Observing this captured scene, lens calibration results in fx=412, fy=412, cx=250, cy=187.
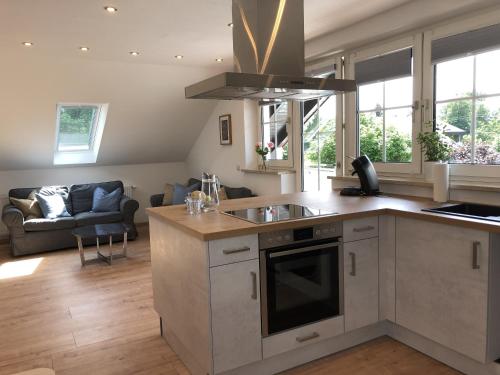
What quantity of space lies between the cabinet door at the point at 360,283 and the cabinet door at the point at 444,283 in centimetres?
15

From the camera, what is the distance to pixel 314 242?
8.01 ft

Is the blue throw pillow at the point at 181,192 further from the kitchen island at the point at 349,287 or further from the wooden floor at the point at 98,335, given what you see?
the kitchen island at the point at 349,287

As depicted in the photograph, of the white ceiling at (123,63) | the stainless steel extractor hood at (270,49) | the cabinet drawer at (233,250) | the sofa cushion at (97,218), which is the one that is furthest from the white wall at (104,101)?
the cabinet drawer at (233,250)

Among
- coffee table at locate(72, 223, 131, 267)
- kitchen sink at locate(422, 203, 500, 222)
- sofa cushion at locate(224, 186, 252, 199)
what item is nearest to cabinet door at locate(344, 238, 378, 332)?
kitchen sink at locate(422, 203, 500, 222)

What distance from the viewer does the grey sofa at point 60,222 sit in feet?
17.4

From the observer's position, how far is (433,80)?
312cm

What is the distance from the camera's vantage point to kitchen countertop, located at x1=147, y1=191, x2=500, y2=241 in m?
2.15

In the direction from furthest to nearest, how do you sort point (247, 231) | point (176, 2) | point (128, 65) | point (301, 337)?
point (128, 65) → point (176, 2) → point (301, 337) → point (247, 231)

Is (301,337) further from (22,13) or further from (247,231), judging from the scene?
(22,13)

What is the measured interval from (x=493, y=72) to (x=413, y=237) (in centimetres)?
125

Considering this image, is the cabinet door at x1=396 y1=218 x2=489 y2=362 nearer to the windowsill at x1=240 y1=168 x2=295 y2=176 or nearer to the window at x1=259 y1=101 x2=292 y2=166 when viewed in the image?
the windowsill at x1=240 y1=168 x2=295 y2=176

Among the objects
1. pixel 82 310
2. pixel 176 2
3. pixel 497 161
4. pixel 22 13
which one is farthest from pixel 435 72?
pixel 82 310

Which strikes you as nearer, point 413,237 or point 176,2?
point 413,237

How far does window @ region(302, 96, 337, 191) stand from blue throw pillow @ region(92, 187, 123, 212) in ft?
9.78
